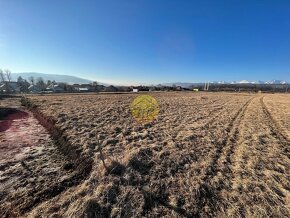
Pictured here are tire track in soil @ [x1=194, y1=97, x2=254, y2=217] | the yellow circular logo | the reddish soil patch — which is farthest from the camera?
the yellow circular logo

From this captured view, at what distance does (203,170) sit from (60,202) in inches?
186

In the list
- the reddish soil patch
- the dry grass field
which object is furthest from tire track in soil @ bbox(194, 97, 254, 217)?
the reddish soil patch

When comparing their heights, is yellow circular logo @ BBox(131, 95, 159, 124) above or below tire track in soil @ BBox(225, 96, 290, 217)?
A: below

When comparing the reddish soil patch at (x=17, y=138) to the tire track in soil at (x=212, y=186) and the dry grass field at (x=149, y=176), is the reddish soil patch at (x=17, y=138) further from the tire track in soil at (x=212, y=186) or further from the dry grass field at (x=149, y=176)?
the tire track in soil at (x=212, y=186)

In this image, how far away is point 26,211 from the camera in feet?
16.2

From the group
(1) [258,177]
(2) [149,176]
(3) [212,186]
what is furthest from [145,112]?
(3) [212,186]

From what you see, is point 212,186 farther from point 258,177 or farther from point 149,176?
point 149,176

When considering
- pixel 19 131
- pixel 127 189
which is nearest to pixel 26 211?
pixel 127 189

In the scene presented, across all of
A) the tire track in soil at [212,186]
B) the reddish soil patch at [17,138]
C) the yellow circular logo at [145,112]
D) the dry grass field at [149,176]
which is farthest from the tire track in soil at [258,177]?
the reddish soil patch at [17,138]

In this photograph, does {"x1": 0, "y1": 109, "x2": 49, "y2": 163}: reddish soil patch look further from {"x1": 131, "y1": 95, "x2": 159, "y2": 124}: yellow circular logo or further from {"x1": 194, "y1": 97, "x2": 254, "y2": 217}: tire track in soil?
{"x1": 194, "y1": 97, "x2": 254, "y2": 217}: tire track in soil

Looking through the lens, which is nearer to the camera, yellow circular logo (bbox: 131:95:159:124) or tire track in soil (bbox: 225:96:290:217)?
tire track in soil (bbox: 225:96:290:217)

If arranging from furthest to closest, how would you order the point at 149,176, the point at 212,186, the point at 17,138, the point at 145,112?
1. the point at 145,112
2. the point at 17,138
3. the point at 149,176
4. the point at 212,186

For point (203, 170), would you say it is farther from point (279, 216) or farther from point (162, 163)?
point (279, 216)

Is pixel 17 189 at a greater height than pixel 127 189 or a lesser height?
lesser
